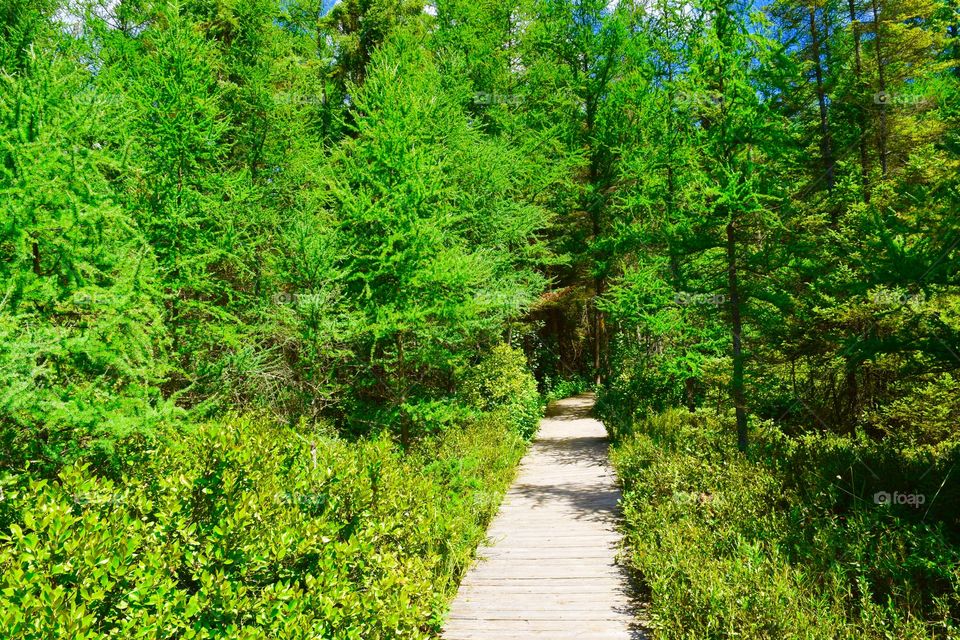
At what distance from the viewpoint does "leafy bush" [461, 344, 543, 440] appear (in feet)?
46.1

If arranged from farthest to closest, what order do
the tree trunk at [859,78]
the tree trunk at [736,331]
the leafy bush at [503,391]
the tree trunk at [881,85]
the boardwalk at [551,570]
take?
1. the tree trunk at [859,78]
2. the tree trunk at [881,85]
3. the leafy bush at [503,391]
4. the tree trunk at [736,331]
5. the boardwalk at [551,570]

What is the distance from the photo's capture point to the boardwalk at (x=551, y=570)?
483cm

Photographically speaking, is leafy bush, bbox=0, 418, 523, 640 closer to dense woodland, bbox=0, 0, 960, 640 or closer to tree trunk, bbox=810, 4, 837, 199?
dense woodland, bbox=0, 0, 960, 640

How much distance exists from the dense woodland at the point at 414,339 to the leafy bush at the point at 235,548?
34mm

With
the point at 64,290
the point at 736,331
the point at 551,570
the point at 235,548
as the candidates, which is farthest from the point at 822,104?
the point at 64,290

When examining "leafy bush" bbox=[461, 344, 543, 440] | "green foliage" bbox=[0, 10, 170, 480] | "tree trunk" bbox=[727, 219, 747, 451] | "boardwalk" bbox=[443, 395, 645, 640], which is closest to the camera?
"green foliage" bbox=[0, 10, 170, 480]

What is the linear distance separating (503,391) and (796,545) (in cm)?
999

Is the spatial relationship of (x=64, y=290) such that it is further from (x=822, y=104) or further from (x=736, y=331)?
(x=822, y=104)

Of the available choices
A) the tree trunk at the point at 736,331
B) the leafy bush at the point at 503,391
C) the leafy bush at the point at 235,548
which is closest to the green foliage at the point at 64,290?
the leafy bush at the point at 235,548

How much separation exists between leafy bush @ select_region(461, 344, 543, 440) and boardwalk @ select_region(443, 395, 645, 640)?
3.48 meters

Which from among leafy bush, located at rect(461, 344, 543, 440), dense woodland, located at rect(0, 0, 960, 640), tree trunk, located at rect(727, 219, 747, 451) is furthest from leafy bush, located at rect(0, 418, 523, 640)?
leafy bush, located at rect(461, 344, 543, 440)

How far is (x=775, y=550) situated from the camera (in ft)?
16.5

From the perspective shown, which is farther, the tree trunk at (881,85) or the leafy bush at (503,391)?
the tree trunk at (881,85)

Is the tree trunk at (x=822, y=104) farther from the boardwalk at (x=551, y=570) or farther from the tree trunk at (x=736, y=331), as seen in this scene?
the boardwalk at (x=551, y=570)
